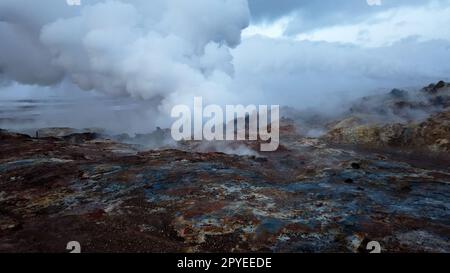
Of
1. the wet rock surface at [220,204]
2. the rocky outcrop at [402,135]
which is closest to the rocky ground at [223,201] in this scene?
the wet rock surface at [220,204]

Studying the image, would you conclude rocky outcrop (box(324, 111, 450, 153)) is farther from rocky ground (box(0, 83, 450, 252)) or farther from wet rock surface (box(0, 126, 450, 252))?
wet rock surface (box(0, 126, 450, 252))

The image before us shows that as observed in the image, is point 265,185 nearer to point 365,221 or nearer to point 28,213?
point 365,221

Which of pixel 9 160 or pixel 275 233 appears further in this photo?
pixel 9 160

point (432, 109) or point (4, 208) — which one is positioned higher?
point (432, 109)

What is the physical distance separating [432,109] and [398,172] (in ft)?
80.7

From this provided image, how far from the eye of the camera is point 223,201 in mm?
12672

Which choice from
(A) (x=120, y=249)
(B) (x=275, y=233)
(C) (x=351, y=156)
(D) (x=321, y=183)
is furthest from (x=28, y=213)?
(C) (x=351, y=156)

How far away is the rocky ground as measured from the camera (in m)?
9.67

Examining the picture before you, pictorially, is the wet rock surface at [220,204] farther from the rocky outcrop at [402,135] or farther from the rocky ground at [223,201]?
the rocky outcrop at [402,135]

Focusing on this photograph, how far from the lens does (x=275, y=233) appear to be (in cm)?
1005

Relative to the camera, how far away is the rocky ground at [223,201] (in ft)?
31.7

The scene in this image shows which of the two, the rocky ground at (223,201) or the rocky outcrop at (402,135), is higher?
the rocky outcrop at (402,135)

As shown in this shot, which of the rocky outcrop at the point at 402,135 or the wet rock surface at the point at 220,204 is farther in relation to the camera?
the rocky outcrop at the point at 402,135

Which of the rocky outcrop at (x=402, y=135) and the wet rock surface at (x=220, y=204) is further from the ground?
the rocky outcrop at (x=402, y=135)
